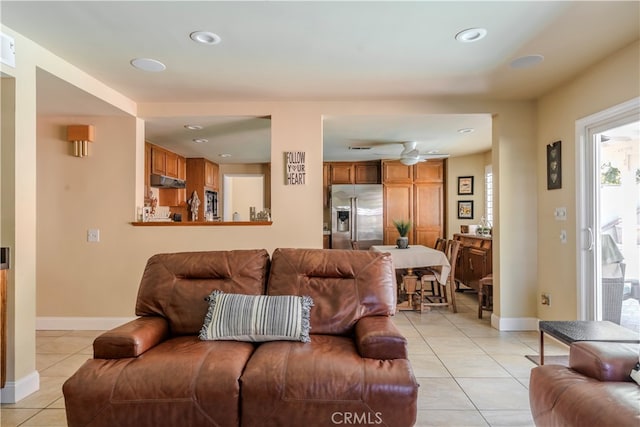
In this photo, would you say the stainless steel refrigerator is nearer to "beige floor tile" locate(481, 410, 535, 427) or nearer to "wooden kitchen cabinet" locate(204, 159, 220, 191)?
"wooden kitchen cabinet" locate(204, 159, 220, 191)

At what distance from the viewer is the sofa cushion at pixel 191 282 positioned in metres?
2.19

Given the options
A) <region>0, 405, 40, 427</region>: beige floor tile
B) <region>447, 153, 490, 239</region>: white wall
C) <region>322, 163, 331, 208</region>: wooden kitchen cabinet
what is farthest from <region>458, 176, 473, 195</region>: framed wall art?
<region>0, 405, 40, 427</region>: beige floor tile

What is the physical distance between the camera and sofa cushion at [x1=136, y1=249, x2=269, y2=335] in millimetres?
2193

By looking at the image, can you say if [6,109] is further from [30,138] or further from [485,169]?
[485,169]

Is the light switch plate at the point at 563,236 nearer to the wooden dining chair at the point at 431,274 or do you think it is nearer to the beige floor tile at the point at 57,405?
the wooden dining chair at the point at 431,274

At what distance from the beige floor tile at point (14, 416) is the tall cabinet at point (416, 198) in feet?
18.3

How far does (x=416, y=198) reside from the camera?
686 centimetres

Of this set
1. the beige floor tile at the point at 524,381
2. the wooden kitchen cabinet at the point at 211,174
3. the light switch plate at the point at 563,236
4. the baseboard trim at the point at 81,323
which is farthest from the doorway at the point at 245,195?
the beige floor tile at the point at 524,381

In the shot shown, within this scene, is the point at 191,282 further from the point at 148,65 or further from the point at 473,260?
the point at 473,260

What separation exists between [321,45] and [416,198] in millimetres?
4791

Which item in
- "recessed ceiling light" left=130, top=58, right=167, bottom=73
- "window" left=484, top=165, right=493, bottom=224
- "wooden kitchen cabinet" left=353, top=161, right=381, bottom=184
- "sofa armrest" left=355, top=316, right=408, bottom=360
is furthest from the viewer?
"wooden kitchen cabinet" left=353, top=161, right=381, bottom=184

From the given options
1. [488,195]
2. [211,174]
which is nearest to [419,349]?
[488,195]

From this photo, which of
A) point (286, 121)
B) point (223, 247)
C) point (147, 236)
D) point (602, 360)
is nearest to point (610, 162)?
point (602, 360)

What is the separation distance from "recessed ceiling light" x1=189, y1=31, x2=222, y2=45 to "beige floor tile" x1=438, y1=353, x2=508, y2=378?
2.98 m
